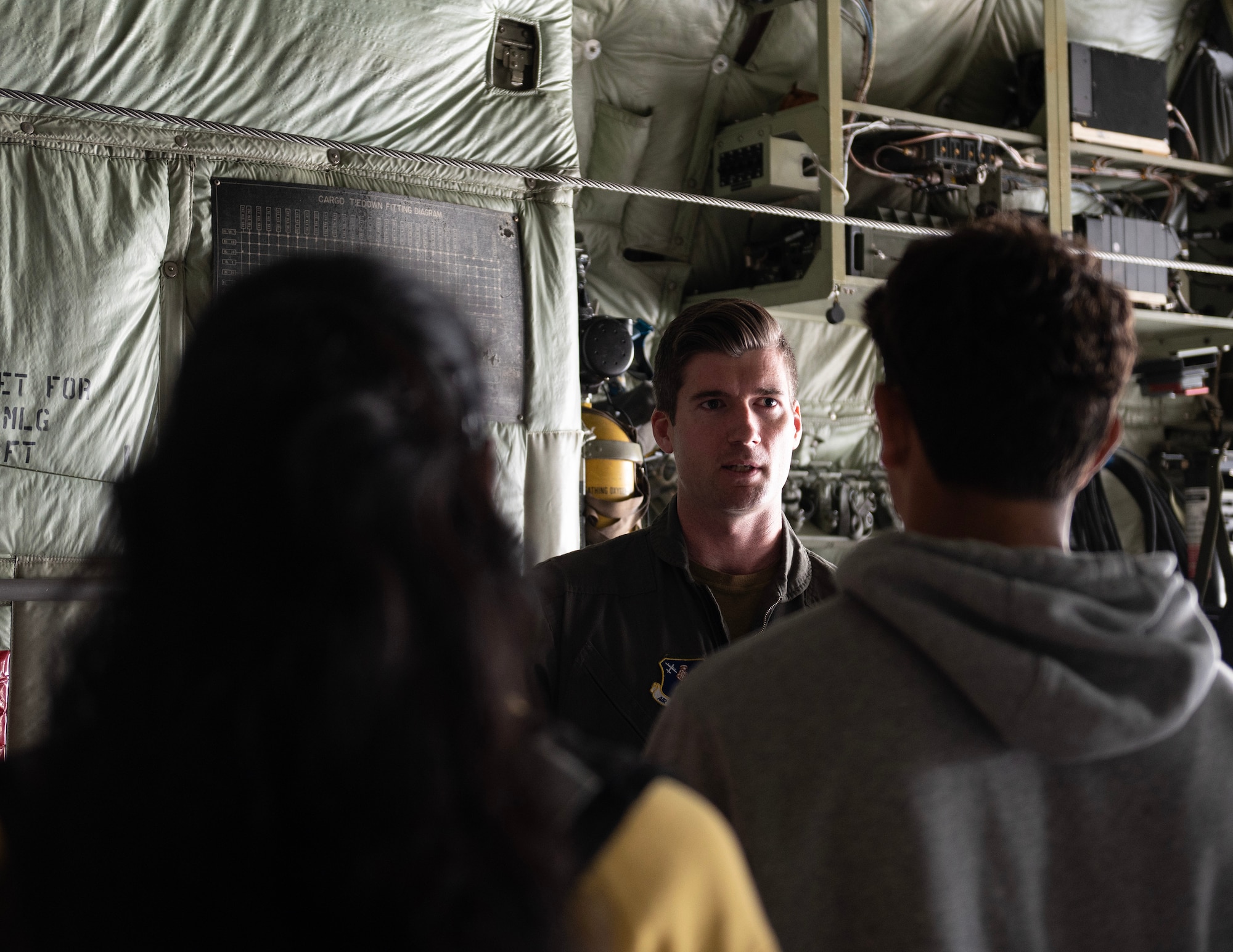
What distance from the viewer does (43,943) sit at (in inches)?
22.1

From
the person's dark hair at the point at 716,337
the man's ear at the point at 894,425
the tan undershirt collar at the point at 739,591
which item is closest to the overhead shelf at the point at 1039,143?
the person's dark hair at the point at 716,337

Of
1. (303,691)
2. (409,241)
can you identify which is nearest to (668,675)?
(303,691)

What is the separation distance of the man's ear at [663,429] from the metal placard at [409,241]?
0.57 meters

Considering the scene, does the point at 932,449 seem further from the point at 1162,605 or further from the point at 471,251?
the point at 471,251

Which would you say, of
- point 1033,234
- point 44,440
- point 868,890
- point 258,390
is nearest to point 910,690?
point 868,890

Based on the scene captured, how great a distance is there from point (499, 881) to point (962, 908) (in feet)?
1.59

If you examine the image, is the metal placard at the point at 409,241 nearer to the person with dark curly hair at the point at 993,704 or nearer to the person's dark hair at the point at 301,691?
the person with dark curly hair at the point at 993,704

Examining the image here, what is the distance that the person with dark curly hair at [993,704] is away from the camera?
87cm

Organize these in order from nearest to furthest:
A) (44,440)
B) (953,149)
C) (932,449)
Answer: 1. (932,449)
2. (44,440)
3. (953,149)

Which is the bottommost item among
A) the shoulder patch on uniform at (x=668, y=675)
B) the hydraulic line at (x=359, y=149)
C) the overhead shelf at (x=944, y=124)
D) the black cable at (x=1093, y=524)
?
the shoulder patch on uniform at (x=668, y=675)

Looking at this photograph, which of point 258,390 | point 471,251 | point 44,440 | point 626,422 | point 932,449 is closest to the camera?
point 258,390

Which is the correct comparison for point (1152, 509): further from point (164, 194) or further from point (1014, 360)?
point (1014, 360)

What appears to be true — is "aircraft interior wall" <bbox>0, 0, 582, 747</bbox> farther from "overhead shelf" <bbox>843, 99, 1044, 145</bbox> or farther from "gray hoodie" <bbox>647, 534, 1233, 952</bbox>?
"overhead shelf" <bbox>843, 99, 1044, 145</bbox>

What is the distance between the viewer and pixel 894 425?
3.42ft
